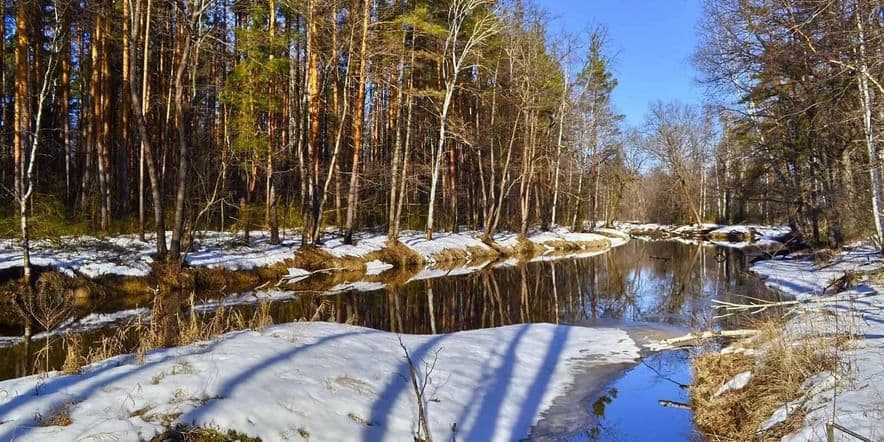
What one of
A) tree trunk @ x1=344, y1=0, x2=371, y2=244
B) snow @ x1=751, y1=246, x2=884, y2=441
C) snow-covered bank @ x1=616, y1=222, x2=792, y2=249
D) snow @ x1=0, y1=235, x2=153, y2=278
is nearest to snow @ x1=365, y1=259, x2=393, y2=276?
tree trunk @ x1=344, y1=0, x2=371, y2=244

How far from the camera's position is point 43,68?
862 inches

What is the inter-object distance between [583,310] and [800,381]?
8.54m

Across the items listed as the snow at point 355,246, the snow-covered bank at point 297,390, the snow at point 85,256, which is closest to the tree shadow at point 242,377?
the snow-covered bank at point 297,390

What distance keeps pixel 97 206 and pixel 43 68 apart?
6789 millimetres

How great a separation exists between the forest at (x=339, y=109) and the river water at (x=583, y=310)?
170 inches

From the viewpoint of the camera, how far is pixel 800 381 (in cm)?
545

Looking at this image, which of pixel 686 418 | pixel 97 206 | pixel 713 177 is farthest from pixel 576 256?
pixel 713 177

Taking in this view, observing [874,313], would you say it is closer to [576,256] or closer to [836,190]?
[836,190]

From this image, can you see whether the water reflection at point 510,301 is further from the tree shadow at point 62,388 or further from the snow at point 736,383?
the snow at point 736,383

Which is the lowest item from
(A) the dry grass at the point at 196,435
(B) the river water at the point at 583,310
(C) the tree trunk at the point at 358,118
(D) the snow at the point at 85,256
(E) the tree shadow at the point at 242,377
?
(B) the river water at the point at 583,310

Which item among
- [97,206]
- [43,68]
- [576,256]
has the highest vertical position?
[43,68]

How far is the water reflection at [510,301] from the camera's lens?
1156cm

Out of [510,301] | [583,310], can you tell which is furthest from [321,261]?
[583,310]

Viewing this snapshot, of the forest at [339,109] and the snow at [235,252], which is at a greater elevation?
the forest at [339,109]
